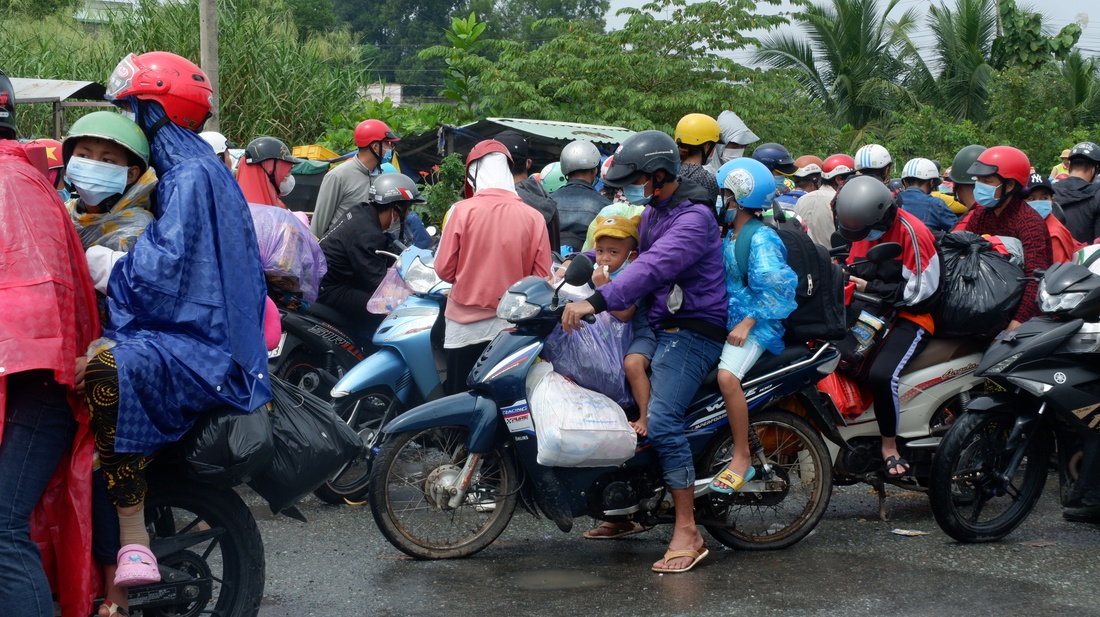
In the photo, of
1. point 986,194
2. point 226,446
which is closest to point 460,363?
point 226,446

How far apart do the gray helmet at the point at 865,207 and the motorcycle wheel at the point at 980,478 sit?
3.47 ft

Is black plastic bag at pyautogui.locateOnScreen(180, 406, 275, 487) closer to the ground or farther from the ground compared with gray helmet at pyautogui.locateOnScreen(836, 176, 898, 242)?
closer to the ground

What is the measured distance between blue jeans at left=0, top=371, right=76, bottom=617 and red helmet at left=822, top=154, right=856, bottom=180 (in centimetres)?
812

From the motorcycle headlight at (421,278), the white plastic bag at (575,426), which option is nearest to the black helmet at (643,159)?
the white plastic bag at (575,426)

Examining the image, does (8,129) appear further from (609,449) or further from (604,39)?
(604,39)

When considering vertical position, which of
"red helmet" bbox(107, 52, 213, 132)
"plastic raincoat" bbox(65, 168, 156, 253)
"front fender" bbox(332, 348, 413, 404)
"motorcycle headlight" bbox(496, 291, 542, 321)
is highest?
"red helmet" bbox(107, 52, 213, 132)

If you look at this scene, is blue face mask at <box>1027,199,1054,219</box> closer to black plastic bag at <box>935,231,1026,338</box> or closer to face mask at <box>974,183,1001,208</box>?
face mask at <box>974,183,1001,208</box>

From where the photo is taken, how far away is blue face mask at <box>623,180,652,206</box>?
5.18 metres

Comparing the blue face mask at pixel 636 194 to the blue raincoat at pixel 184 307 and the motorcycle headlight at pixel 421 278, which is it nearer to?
the motorcycle headlight at pixel 421 278

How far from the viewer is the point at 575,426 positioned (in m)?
4.93

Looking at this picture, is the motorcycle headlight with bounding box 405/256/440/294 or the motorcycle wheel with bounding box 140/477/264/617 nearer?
the motorcycle wheel with bounding box 140/477/264/617

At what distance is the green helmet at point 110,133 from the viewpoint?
11.4ft

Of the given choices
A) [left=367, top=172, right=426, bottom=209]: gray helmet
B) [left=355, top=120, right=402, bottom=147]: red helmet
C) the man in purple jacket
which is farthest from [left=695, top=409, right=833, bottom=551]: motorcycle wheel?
[left=355, top=120, right=402, bottom=147]: red helmet

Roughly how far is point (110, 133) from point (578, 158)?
4.67 meters
